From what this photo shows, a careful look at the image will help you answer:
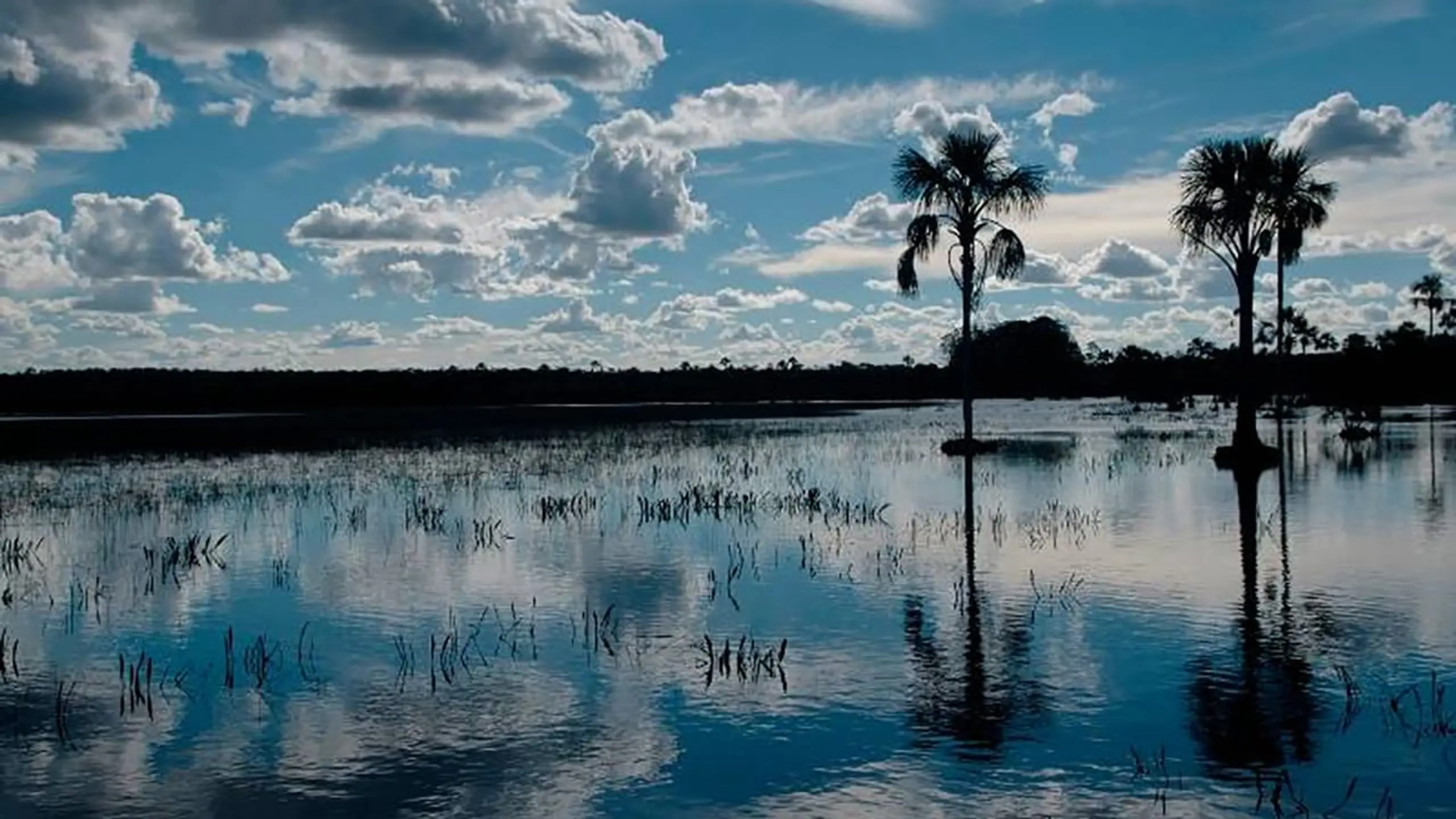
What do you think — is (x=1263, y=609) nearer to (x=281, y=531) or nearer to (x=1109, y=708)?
(x=1109, y=708)

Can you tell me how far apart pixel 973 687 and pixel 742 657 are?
2.35 metres

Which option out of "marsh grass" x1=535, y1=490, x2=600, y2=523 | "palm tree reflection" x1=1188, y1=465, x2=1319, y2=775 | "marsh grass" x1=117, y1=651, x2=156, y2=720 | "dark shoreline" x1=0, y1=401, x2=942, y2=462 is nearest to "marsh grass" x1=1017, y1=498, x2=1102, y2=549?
"palm tree reflection" x1=1188, y1=465, x2=1319, y2=775

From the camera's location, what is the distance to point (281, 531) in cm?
2498

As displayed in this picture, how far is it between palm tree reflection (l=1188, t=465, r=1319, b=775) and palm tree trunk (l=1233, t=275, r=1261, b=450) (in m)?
21.9

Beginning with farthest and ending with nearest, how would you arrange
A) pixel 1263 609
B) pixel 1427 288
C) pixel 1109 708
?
pixel 1427 288 → pixel 1263 609 → pixel 1109 708

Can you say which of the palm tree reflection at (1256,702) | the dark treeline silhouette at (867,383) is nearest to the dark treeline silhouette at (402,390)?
the dark treeline silhouette at (867,383)

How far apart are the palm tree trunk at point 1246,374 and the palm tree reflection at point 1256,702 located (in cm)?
2194

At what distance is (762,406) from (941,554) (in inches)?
4320

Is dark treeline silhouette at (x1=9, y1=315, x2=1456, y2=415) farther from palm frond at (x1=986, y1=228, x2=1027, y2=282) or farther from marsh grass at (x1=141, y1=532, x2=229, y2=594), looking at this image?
marsh grass at (x1=141, y1=532, x2=229, y2=594)

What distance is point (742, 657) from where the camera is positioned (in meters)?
12.7

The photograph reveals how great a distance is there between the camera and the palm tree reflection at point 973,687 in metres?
9.98

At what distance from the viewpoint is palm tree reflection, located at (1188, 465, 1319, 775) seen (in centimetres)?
932

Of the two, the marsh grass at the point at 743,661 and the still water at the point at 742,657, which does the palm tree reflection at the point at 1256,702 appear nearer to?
the still water at the point at 742,657

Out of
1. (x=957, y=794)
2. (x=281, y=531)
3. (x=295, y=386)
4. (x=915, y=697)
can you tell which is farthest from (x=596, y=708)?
(x=295, y=386)
